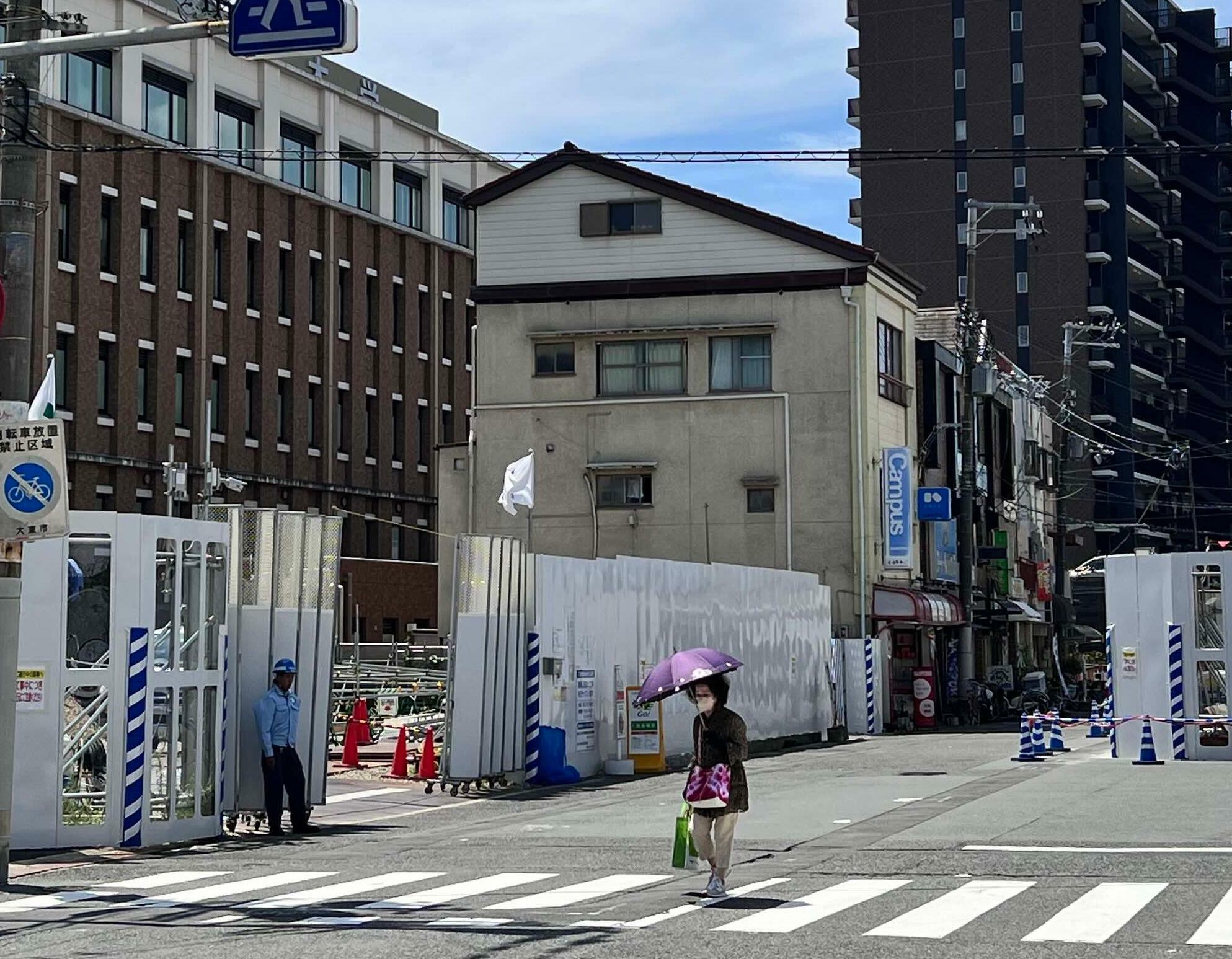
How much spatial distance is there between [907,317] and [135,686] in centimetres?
3656

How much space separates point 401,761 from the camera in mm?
28734

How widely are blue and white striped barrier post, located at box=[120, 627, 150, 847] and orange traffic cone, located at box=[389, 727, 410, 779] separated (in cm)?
976

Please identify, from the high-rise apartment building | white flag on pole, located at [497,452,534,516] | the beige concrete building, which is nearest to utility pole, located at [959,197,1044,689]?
the beige concrete building

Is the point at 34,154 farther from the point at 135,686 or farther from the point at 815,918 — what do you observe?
the point at 815,918

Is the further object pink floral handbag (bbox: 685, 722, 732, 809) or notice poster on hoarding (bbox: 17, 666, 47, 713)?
notice poster on hoarding (bbox: 17, 666, 47, 713)

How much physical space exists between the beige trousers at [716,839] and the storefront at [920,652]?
33.6m

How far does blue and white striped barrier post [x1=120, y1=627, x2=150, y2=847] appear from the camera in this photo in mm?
18891

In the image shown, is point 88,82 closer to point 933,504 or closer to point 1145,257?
point 933,504

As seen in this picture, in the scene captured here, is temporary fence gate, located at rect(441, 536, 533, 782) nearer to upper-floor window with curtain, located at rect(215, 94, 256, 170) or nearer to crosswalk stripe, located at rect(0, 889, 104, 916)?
crosswalk stripe, located at rect(0, 889, 104, 916)

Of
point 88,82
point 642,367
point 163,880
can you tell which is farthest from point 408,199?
point 163,880

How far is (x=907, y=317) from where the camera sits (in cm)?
5247

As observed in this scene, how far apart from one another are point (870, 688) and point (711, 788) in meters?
31.2

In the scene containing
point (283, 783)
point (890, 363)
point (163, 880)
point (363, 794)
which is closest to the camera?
point (163, 880)

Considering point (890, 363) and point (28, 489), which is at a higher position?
point (890, 363)
